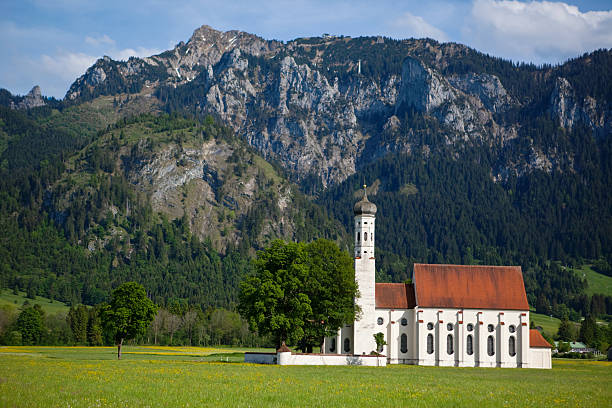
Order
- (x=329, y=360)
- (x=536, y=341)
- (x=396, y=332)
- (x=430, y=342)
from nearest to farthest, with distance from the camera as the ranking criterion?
(x=329, y=360) < (x=396, y=332) < (x=430, y=342) < (x=536, y=341)

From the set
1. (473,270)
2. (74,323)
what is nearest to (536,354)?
(473,270)

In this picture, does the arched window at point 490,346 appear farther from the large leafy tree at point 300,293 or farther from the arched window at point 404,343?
the large leafy tree at point 300,293

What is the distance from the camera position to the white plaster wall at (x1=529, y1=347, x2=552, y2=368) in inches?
3831

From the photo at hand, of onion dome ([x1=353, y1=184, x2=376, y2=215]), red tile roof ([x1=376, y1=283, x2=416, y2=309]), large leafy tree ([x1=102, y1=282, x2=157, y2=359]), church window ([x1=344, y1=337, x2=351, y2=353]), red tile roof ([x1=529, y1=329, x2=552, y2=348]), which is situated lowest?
church window ([x1=344, y1=337, x2=351, y2=353])

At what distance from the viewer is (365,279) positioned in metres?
97.3

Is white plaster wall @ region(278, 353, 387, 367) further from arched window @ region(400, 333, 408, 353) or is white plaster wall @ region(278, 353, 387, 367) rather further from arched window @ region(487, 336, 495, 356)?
arched window @ region(487, 336, 495, 356)

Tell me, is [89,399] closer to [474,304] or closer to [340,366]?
[340,366]

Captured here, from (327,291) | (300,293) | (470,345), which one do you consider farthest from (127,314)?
(470,345)

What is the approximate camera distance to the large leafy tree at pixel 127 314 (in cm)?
8344

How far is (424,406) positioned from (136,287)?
53.4m

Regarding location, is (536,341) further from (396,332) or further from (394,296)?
(394,296)

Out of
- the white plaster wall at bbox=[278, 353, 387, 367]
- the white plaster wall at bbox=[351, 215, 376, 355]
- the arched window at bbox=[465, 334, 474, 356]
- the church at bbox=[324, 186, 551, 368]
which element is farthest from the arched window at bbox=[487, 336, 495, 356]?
the white plaster wall at bbox=[278, 353, 387, 367]

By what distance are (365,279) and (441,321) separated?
11.8 m

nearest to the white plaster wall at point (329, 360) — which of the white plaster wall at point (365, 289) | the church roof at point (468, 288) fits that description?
the white plaster wall at point (365, 289)
